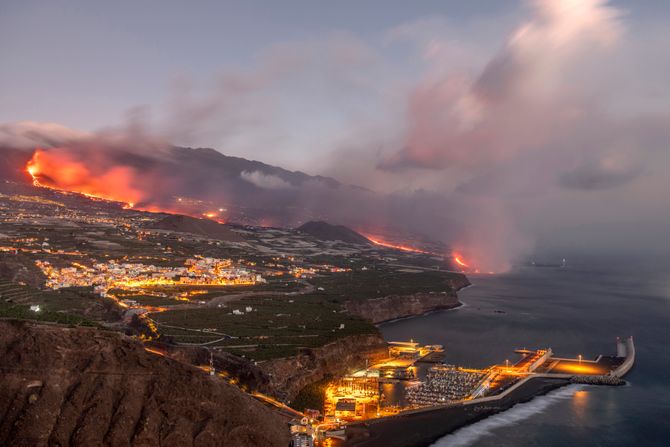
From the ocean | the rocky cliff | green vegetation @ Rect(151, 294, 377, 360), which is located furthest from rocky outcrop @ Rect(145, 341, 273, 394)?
the rocky cliff

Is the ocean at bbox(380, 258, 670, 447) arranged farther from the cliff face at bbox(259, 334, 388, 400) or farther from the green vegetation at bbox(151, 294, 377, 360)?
the green vegetation at bbox(151, 294, 377, 360)

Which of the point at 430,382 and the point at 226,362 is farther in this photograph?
the point at 430,382

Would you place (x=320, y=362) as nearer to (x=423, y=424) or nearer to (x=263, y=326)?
(x=263, y=326)

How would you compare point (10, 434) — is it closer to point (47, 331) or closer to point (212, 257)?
point (47, 331)

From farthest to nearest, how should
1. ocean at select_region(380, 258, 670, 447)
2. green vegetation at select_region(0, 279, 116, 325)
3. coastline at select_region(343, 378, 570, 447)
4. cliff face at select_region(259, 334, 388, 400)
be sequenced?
green vegetation at select_region(0, 279, 116, 325)
cliff face at select_region(259, 334, 388, 400)
ocean at select_region(380, 258, 670, 447)
coastline at select_region(343, 378, 570, 447)

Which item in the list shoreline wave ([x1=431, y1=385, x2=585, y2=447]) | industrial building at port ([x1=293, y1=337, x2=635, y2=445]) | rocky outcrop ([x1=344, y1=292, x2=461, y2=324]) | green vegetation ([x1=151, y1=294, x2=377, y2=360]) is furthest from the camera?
rocky outcrop ([x1=344, y1=292, x2=461, y2=324])

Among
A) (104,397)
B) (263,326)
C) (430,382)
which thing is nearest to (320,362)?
(430,382)

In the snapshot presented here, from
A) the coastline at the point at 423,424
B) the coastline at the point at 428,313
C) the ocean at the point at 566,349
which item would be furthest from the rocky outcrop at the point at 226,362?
the coastline at the point at 428,313
